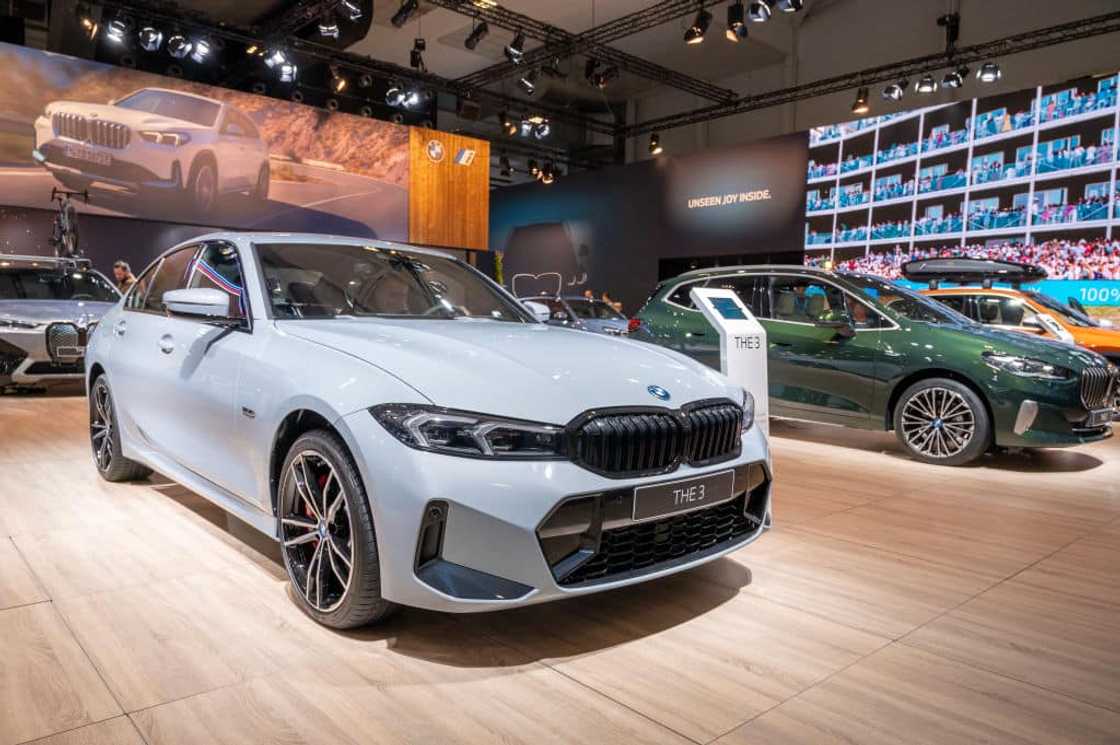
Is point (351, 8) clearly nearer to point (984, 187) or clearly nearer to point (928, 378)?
point (928, 378)

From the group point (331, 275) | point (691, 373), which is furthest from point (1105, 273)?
point (331, 275)

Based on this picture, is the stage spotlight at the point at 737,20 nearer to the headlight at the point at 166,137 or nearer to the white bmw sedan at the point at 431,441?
the headlight at the point at 166,137

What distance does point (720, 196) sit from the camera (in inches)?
563

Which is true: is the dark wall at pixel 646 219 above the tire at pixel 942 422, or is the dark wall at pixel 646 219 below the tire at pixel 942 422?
above

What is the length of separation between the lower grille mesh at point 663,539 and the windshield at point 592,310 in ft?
33.0

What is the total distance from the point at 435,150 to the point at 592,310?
4.30 metres

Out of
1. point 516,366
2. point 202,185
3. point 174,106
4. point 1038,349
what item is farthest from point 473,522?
point 174,106

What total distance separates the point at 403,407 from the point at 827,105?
15.4 metres

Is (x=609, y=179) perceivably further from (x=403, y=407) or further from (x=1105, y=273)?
(x=403, y=407)

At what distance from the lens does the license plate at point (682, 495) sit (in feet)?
6.51

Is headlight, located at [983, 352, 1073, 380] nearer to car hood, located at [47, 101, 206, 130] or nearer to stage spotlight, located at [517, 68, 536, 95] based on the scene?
stage spotlight, located at [517, 68, 536, 95]

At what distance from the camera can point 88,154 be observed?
33.6 feet

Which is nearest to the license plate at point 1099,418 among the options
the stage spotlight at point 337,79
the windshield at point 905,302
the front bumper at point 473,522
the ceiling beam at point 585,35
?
the windshield at point 905,302

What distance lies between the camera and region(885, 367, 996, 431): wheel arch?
4793mm
